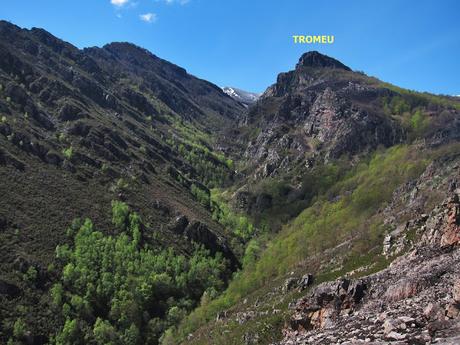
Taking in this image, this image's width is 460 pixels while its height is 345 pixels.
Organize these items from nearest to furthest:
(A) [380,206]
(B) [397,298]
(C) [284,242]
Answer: (B) [397,298] < (A) [380,206] < (C) [284,242]

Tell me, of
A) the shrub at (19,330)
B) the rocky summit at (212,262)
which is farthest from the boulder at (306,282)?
the shrub at (19,330)

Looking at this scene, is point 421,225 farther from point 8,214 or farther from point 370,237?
point 8,214

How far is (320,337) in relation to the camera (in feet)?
93.7

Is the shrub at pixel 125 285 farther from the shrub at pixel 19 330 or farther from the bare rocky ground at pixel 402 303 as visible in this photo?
the bare rocky ground at pixel 402 303

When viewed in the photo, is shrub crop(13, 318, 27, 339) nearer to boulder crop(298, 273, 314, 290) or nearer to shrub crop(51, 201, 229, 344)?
shrub crop(51, 201, 229, 344)

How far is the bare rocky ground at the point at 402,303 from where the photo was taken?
76.1 ft

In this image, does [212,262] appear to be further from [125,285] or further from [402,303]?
[402,303]

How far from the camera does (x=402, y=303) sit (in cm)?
3156

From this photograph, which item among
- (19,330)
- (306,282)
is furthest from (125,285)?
(306,282)

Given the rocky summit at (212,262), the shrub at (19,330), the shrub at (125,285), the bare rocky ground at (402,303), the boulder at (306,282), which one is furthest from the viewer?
the shrub at (125,285)

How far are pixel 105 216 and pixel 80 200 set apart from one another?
1093cm

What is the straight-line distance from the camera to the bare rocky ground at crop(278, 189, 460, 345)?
23.2 meters

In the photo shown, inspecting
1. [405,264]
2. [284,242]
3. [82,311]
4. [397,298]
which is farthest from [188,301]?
[397,298]

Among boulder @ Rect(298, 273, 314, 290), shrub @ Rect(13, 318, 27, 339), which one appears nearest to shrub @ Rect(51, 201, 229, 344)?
shrub @ Rect(13, 318, 27, 339)
